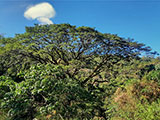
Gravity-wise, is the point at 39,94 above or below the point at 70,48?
below

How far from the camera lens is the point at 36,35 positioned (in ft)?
30.1

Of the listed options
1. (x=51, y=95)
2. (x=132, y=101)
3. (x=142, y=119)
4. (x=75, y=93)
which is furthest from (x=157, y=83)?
(x=51, y=95)

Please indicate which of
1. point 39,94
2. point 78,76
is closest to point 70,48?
point 78,76

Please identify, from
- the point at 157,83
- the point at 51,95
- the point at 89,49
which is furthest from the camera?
the point at 89,49

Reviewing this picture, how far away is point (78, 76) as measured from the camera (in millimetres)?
9969

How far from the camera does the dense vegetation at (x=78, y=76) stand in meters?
3.85

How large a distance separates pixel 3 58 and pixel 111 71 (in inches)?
326

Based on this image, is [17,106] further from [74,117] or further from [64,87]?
[74,117]

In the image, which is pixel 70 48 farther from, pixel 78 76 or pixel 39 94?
pixel 39 94

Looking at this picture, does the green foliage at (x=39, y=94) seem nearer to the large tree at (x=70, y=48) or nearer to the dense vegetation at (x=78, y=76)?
the dense vegetation at (x=78, y=76)

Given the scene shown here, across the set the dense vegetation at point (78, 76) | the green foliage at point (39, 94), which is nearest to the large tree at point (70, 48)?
the dense vegetation at point (78, 76)

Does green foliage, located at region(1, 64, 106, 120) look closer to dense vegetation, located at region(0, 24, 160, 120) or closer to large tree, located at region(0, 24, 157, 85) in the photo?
dense vegetation, located at region(0, 24, 160, 120)

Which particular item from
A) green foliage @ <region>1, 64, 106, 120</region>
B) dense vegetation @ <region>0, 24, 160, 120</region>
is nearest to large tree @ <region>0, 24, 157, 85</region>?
dense vegetation @ <region>0, 24, 160, 120</region>

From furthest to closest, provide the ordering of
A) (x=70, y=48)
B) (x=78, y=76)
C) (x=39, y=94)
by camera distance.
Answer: (x=78, y=76) < (x=70, y=48) < (x=39, y=94)
